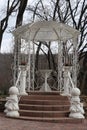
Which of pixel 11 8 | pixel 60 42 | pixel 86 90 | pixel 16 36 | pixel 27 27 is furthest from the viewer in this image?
pixel 86 90

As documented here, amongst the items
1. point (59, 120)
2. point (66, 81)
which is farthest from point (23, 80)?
point (59, 120)

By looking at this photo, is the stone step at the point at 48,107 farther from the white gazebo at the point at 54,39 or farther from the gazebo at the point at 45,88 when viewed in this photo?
the white gazebo at the point at 54,39

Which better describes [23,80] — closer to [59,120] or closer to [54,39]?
[54,39]

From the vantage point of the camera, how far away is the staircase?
11.4 meters

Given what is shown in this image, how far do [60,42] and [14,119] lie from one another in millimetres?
6145

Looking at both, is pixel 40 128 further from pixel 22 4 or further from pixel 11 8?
pixel 11 8

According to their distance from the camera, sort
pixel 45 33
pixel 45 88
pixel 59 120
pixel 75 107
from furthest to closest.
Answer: pixel 45 33 → pixel 45 88 → pixel 75 107 → pixel 59 120

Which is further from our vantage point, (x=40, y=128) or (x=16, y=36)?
(x=16, y=36)

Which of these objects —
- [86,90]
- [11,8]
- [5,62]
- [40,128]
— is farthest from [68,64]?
[5,62]

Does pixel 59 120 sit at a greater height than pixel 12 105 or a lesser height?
lesser

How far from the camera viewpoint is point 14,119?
11.4m

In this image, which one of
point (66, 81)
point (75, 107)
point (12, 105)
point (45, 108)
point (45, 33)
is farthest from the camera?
point (45, 33)

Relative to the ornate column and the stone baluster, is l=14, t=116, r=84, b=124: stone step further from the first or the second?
the ornate column

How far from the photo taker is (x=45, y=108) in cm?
1237
